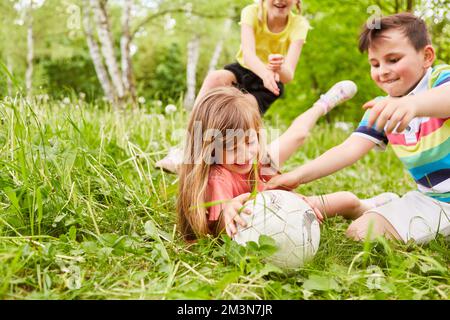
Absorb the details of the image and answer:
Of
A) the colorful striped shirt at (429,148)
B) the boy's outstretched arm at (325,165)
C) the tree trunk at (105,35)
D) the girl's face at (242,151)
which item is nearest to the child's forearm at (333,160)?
the boy's outstretched arm at (325,165)

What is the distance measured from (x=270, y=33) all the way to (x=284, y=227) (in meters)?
1.99

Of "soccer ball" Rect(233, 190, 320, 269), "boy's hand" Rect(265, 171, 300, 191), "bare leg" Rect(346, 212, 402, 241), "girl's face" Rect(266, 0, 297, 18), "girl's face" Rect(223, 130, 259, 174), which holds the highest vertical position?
"girl's face" Rect(266, 0, 297, 18)

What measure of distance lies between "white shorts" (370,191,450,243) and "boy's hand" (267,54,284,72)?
41.2 inches

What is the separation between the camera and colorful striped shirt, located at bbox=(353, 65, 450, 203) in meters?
2.37

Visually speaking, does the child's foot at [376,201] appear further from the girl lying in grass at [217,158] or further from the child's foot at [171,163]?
Answer: the child's foot at [171,163]

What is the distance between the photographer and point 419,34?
240 cm

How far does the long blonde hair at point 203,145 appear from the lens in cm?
224

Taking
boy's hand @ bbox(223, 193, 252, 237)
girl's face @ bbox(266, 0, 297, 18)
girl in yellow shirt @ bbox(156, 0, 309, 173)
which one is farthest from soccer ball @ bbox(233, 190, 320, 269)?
girl's face @ bbox(266, 0, 297, 18)

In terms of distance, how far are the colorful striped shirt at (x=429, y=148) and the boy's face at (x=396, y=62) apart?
0.05 metres

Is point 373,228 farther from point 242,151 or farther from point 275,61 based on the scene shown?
point 275,61

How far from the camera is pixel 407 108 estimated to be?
173cm

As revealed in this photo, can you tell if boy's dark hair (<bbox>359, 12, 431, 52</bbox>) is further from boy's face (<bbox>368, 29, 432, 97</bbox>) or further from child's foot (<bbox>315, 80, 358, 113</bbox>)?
child's foot (<bbox>315, 80, 358, 113</bbox>)
